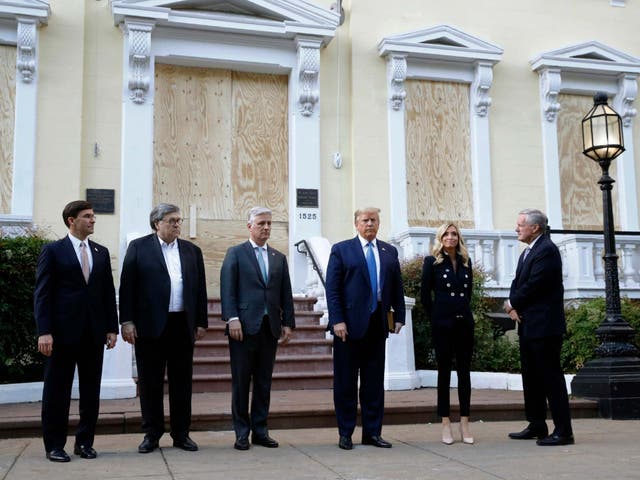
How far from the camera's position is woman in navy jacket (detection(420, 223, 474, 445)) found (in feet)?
21.2

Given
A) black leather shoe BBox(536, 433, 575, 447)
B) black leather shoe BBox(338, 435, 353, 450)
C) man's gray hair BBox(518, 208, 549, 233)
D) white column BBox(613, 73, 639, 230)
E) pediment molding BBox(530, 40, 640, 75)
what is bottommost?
black leather shoe BBox(536, 433, 575, 447)

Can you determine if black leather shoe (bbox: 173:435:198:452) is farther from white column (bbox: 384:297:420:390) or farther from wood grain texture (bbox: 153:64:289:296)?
wood grain texture (bbox: 153:64:289:296)

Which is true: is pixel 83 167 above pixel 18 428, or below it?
above

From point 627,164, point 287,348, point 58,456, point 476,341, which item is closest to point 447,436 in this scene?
point 58,456

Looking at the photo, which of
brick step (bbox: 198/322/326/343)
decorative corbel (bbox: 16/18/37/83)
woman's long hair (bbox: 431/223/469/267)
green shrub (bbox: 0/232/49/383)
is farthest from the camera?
decorative corbel (bbox: 16/18/37/83)

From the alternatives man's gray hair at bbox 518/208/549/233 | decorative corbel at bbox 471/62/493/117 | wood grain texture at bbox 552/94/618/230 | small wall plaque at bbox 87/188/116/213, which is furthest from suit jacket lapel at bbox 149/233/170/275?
wood grain texture at bbox 552/94/618/230

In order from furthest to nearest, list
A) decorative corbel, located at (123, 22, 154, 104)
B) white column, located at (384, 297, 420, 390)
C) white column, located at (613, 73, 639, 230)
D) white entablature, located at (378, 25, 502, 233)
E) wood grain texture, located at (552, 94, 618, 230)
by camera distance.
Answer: white column, located at (613, 73, 639, 230) → wood grain texture, located at (552, 94, 618, 230) → white entablature, located at (378, 25, 502, 233) → decorative corbel, located at (123, 22, 154, 104) → white column, located at (384, 297, 420, 390)

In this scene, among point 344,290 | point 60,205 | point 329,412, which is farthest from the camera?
point 60,205

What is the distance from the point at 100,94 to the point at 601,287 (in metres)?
8.11

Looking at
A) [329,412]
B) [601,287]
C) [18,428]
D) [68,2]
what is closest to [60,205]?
[68,2]

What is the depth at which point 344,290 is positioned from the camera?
6.45 meters

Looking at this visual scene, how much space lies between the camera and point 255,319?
251 inches

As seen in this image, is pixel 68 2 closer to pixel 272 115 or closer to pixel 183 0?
pixel 183 0

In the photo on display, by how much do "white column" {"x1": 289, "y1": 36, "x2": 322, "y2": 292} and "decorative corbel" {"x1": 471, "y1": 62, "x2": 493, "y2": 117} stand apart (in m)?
2.79
